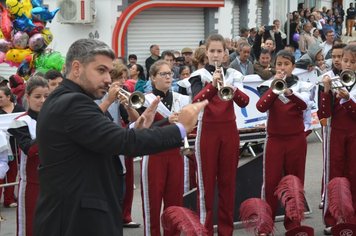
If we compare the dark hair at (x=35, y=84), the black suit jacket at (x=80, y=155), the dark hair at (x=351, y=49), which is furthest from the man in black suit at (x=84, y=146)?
the dark hair at (x=351, y=49)

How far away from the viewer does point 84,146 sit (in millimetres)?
3621

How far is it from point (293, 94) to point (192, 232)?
2.12 metres

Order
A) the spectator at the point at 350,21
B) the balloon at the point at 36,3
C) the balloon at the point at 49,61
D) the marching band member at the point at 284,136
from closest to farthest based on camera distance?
1. the marching band member at the point at 284,136
2. the balloon at the point at 49,61
3. the balloon at the point at 36,3
4. the spectator at the point at 350,21

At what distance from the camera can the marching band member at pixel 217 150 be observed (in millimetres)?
6418

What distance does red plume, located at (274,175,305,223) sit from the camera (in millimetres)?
5645

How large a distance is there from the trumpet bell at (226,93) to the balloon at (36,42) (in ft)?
18.7

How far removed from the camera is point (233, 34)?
2272 centimetres

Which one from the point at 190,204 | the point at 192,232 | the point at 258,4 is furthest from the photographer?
the point at 258,4

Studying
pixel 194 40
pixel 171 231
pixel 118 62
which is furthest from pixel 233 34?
pixel 171 231

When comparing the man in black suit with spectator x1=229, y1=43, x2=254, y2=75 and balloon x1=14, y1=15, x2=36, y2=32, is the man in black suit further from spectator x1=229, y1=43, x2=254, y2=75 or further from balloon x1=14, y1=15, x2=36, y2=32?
spectator x1=229, y1=43, x2=254, y2=75

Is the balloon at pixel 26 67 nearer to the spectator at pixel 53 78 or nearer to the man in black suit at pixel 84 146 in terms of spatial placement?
the spectator at pixel 53 78

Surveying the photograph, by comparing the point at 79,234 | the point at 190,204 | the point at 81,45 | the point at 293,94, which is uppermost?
the point at 81,45

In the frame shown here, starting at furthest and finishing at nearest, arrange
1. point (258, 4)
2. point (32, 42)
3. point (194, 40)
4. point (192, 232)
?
point (258, 4)
point (194, 40)
point (32, 42)
point (192, 232)

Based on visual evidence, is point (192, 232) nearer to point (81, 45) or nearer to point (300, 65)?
point (81, 45)
